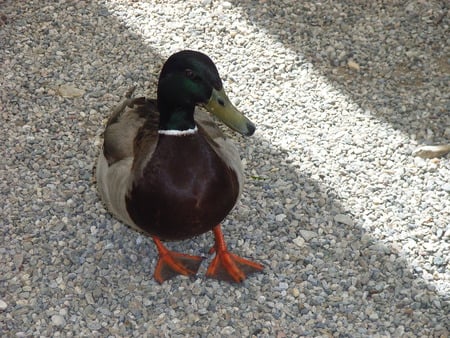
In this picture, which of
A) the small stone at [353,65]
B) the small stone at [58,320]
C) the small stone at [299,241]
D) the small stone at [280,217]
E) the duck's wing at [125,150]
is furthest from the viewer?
the small stone at [353,65]

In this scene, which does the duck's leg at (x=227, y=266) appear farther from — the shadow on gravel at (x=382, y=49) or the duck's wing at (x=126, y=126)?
the shadow on gravel at (x=382, y=49)

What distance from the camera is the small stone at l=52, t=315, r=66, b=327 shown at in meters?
3.04

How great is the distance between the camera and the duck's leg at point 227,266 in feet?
10.5

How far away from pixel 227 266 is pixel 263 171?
0.69 metres

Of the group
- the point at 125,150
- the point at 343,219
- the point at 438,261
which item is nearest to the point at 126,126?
the point at 125,150

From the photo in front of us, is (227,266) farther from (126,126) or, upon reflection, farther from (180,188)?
(126,126)

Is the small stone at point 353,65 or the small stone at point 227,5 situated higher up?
the small stone at point 353,65

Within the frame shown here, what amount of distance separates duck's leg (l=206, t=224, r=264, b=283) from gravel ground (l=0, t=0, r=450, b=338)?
4cm

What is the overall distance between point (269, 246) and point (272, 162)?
58 centimetres

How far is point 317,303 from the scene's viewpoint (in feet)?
10.1

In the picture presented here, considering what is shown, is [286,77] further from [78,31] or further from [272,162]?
[78,31]

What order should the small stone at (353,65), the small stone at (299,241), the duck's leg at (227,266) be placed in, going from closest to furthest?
1. the duck's leg at (227,266)
2. the small stone at (299,241)
3. the small stone at (353,65)

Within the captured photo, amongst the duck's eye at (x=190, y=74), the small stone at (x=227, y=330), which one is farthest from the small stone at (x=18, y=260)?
the duck's eye at (x=190, y=74)

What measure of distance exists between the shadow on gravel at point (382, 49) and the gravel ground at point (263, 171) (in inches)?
0.4
